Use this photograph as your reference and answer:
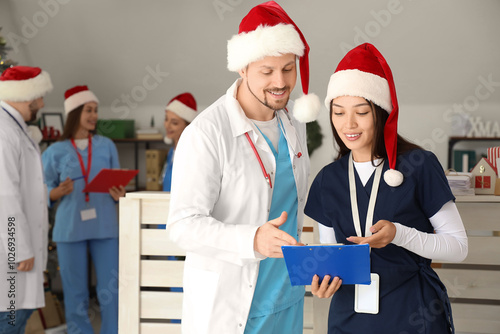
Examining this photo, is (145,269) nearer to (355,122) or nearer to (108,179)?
(108,179)

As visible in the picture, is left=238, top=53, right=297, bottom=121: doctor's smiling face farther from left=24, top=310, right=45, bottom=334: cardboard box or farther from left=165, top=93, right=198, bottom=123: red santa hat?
left=24, top=310, right=45, bottom=334: cardboard box

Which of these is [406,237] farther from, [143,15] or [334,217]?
[143,15]

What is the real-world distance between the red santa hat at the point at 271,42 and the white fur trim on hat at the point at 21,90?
6.19 feet

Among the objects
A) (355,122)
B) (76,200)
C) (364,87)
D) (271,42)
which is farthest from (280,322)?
(76,200)

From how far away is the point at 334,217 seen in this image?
180 cm

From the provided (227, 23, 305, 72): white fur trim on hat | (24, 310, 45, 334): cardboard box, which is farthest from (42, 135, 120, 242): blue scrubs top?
(227, 23, 305, 72): white fur trim on hat

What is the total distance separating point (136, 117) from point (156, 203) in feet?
11.7

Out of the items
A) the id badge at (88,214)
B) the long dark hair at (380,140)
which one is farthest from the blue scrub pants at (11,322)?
the long dark hair at (380,140)

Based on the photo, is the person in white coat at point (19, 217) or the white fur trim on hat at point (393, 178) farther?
the person in white coat at point (19, 217)

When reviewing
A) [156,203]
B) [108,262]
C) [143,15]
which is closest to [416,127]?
[143,15]

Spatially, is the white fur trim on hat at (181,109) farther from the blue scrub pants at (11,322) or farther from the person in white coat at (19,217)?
the blue scrub pants at (11,322)

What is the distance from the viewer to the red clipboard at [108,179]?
381 cm

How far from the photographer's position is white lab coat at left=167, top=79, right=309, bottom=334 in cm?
169

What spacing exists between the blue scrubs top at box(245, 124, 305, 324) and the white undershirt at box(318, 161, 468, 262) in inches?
17.0
